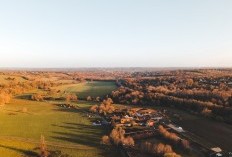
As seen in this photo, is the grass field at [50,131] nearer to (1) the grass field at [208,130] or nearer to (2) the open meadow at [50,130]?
(2) the open meadow at [50,130]

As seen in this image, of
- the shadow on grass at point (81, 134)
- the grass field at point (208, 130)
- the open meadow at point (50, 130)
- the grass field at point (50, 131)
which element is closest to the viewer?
the open meadow at point (50, 130)

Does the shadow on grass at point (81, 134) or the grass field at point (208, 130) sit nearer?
the grass field at point (208, 130)

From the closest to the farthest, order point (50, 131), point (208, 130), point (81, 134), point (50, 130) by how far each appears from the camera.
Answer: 1. point (81, 134)
2. point (208, 130)
3. point (50, 131)
4. point (50, 130)

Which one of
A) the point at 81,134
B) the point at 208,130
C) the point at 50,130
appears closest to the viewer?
the point at 81,134

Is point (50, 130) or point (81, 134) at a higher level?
point (81, 134)

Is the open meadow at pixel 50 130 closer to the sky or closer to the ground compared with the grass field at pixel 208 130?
closer to the ground

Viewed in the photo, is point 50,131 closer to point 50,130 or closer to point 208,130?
point 50,130

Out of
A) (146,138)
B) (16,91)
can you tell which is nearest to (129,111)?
(146,138)

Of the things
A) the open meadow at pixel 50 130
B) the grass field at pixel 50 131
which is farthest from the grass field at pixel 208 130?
the grass field at pixel 50 131

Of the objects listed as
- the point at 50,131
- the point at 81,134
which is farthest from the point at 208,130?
the point at 50,131
